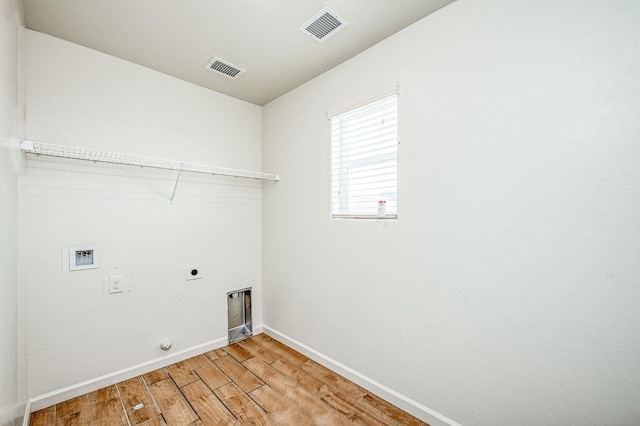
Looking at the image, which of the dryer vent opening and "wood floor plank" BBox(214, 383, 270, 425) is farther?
the dryer vent opening

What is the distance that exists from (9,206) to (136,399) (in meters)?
1.48

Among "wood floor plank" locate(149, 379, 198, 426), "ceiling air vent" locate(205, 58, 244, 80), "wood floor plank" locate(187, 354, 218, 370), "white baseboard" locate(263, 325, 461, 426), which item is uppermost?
"ceiling air vent" locate(205, 58, 244, 80)

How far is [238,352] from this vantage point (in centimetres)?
259

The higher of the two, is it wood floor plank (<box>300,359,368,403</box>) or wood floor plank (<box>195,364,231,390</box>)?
wood floor plank (<box>195,364,231,390</box>)

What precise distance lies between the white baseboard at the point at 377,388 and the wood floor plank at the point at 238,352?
0.38 metres

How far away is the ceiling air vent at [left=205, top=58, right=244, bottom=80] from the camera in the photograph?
2190 millimetres

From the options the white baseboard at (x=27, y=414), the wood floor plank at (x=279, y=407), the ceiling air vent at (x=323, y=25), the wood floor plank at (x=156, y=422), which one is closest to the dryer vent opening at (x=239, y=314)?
the wood floor plank at (x=279, y=407)

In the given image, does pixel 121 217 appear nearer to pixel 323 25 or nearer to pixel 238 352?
pixel 238 352

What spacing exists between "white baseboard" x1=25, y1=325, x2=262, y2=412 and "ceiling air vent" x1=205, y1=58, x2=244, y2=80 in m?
2.50

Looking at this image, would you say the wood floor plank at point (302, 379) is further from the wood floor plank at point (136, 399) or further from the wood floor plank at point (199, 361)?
the wood floor plank at point (136, 399)

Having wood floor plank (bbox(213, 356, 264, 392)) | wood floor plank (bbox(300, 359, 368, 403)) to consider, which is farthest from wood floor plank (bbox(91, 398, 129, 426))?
wood floor plank (bbox(300, 359, 368, 403))

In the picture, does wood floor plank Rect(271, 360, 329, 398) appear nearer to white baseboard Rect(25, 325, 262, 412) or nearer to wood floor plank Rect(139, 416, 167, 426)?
white baseboard Rect(25, 325, 262, 412)

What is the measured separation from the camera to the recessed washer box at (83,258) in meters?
1.93

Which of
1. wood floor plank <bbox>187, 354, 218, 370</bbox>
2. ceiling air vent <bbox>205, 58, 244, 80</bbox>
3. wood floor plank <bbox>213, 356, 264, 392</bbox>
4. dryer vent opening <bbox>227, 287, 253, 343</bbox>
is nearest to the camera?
wood floor plank <bbox>213, 356, 264, 392</bbox>
